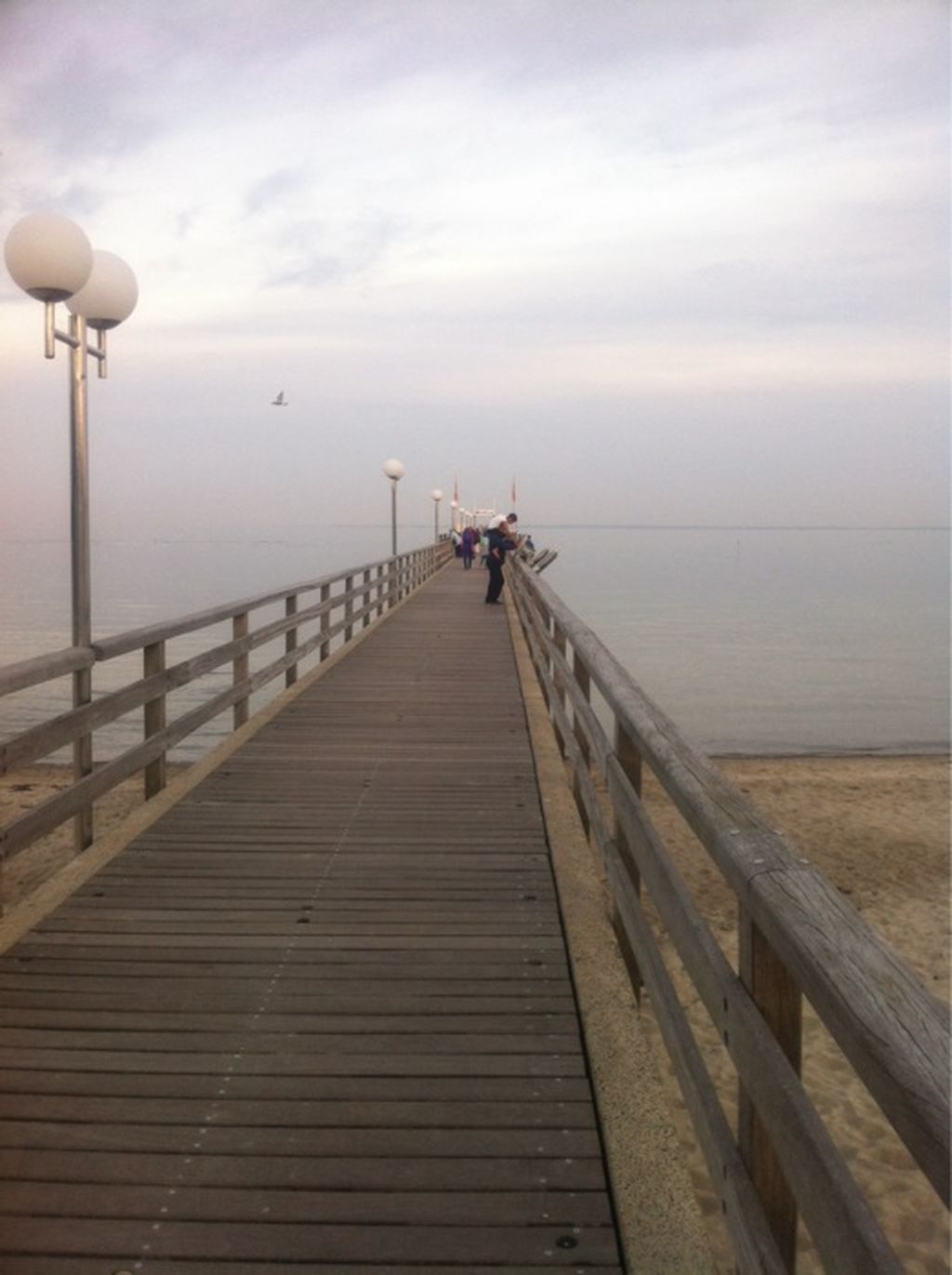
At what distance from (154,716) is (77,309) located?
2.20 meters

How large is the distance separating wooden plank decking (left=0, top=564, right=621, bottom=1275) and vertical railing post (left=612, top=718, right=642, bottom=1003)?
258 millimetres

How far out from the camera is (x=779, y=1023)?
1779mm

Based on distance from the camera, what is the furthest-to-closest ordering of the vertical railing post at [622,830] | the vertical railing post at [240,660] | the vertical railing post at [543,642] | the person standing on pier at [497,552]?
the person standing on pier at [497,552] → the vertical railing post at [543,642] → the vertical railing post at [240,660] → the vertical railing post at [622,830]

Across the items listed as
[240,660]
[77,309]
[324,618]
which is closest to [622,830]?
[77,309]

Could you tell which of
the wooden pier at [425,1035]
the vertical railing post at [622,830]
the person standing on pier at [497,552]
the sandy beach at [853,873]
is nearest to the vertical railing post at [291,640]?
the sandy beach at [853,873]

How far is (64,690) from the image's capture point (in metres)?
31.3

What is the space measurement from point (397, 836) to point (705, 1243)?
3.13 meters

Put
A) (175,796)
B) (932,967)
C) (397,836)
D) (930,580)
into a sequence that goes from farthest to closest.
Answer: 1. (930,580)
2. (932,967)
3. (175,796)
4. (397,836)

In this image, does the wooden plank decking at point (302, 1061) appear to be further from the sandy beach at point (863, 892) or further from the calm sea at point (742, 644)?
the calm sea at point (742, 644)

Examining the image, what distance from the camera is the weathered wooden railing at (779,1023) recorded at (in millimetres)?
1246

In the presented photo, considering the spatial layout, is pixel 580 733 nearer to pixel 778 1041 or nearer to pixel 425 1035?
pixel 425 1035

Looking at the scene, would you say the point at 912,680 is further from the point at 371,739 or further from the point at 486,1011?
the point at 486,1011

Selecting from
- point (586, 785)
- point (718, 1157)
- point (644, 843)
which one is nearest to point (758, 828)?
point (718, 1157)

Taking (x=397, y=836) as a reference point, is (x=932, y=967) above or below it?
below
